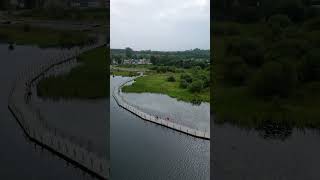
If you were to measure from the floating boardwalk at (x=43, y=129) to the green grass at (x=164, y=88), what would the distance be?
1469 centimetres

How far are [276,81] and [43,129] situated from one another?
Answer: 8.15 metres

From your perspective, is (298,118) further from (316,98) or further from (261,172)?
(261,172)

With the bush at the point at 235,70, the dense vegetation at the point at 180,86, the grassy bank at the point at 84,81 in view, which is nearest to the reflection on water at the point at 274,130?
the bush at the point at 235,70

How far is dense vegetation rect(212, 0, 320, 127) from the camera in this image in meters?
16.6

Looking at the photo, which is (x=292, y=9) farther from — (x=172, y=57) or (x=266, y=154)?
(x=172, y=57)

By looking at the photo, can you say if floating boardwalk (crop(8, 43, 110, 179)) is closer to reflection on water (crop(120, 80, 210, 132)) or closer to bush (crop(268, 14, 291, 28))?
bush (crop(268, 14, 291, 28))

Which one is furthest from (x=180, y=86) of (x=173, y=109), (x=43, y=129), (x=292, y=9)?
(x=43, y=129)

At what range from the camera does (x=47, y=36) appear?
14594 millimetres

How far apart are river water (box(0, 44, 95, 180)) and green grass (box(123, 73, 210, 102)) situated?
15030mm

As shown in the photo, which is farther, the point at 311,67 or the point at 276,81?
the point at 276,81

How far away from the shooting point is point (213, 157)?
14.5m

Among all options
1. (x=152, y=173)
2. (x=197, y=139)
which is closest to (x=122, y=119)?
(x=197, y=139)

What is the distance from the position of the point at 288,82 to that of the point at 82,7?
7.46 m

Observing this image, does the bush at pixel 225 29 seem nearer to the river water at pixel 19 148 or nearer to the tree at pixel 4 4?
the river water at pixel 19 148
